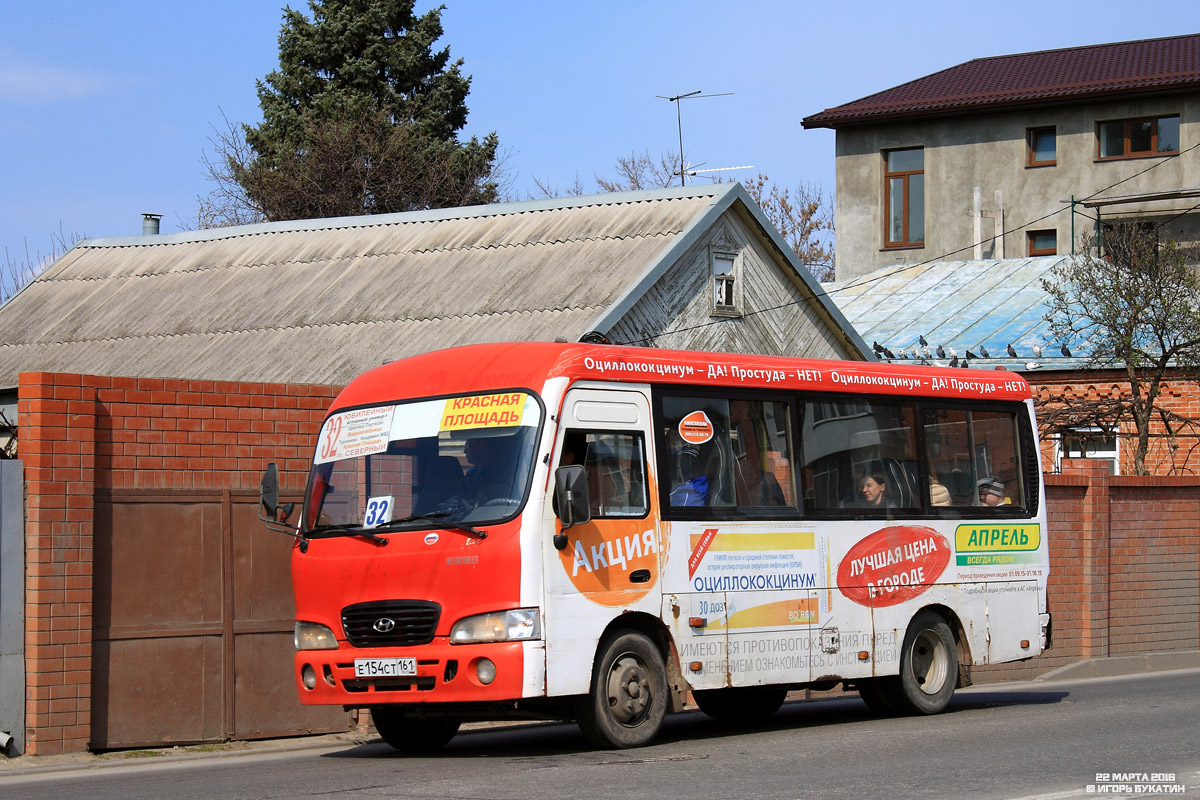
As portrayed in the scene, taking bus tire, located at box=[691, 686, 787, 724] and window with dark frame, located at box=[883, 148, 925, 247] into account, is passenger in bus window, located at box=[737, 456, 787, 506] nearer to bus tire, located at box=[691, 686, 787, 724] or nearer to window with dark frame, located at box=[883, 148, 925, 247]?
bus tire, located at box=[691, 686, 787, 724]

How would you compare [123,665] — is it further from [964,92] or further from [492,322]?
[964,92]

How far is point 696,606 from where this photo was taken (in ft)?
37.0

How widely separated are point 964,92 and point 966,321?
14812 mm

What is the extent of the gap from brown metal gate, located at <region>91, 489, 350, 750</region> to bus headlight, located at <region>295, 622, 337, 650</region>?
1337 mm

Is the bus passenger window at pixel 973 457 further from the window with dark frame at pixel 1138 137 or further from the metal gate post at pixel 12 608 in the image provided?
the window with dark frame at pixel 1138 137

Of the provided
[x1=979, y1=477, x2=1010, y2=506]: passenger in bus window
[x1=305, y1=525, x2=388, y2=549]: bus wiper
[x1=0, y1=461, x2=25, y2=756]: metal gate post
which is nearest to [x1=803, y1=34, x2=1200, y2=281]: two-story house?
[x1=979, y1=477, x2=1010, y2=506]: passenger in bus window

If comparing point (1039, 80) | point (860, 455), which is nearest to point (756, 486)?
point (860, 455)

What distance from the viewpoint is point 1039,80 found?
47062 millimetres

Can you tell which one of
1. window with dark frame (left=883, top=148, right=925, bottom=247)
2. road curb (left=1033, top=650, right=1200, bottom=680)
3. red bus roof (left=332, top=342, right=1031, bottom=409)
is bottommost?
road curb (left=1033, top=650, right=1200, bottom=680)

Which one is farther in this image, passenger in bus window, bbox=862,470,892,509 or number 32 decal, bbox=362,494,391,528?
passenger in bus window, bbox=862,470,892,509

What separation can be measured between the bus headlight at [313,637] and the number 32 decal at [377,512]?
786 millimetres

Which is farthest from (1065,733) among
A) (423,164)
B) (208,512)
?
(423,164)

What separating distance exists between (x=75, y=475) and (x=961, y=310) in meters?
27.4

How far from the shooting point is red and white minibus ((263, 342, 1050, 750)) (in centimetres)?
1022
